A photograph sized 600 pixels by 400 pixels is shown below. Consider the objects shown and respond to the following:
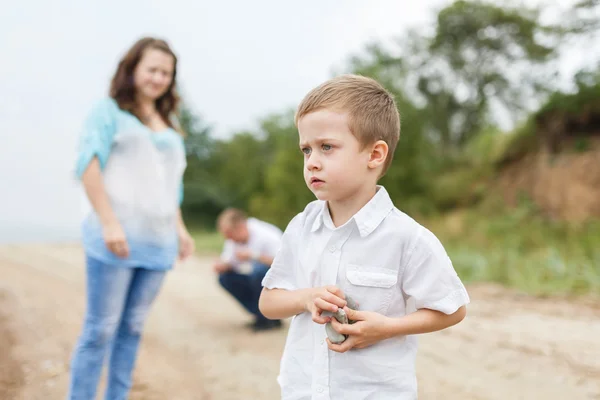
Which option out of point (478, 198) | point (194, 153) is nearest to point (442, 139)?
point (478, 198)

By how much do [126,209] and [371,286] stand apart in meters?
1.42

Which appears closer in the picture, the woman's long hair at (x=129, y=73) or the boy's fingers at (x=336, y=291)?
the boy's fingers at (x=336, y=291)

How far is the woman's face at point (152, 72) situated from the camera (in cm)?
267

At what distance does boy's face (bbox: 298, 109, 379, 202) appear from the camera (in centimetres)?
155

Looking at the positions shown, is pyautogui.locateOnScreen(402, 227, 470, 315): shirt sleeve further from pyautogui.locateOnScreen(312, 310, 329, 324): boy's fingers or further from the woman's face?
the woman's face

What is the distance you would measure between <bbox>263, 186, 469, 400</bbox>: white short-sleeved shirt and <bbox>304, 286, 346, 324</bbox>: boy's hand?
72 mm

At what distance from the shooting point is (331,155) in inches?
61.1

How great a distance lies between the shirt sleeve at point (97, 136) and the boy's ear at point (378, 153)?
4.57 feet

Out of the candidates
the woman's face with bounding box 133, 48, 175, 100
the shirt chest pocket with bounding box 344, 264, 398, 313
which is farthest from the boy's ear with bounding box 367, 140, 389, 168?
the woman's face with bounding box 133, 48, 175, 100

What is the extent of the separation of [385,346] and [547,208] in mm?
12433

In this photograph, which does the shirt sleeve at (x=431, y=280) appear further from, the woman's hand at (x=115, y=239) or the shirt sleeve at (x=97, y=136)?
the shirt sleeve at (x=97, y=136)

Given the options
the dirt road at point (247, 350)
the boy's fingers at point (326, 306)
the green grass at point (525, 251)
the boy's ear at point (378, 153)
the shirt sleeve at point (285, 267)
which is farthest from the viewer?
→ the green grass at point (525, 251)

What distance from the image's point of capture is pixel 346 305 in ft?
5.00

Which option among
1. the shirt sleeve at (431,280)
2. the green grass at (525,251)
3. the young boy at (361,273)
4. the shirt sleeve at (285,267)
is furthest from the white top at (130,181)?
the green grass at (525,251)
